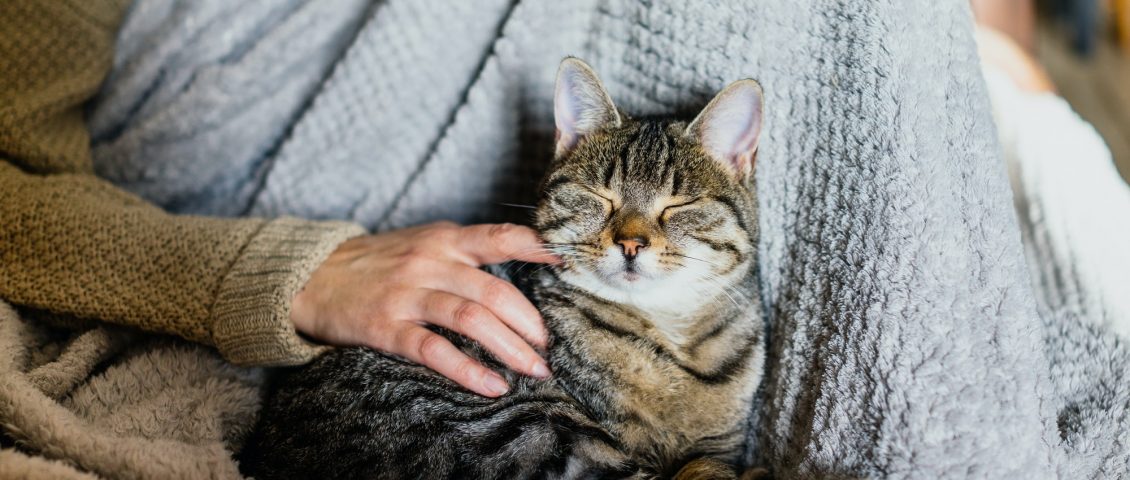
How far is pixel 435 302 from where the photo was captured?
3.61 feet

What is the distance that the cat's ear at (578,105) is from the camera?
1.12 metres

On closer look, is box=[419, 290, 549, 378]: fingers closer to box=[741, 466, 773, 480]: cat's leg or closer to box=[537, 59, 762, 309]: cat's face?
box=[537, 59, 762, 309]: cat's face

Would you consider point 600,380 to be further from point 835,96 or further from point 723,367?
point 835,96

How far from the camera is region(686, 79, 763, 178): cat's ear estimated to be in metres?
1.04

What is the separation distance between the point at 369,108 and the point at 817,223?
2.55ft

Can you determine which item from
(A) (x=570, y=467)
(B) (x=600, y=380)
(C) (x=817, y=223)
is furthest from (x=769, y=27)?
(A) (x=570, y=467)

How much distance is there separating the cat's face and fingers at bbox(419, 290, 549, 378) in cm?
13

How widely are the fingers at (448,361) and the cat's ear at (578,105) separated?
0.36 metres

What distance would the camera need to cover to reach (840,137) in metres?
0.98

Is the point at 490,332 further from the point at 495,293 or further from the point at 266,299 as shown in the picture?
the point at 266,299

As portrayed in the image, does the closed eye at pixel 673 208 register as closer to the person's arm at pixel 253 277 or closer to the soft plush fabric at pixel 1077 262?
the person's arm at pixel 253 277

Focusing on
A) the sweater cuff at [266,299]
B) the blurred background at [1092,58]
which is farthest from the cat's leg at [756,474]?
the blurred background at [1092,58]

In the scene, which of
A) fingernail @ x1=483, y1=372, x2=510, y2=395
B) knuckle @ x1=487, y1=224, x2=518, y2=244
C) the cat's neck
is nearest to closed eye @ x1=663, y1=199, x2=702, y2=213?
the cat's neck

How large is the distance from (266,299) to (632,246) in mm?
532
